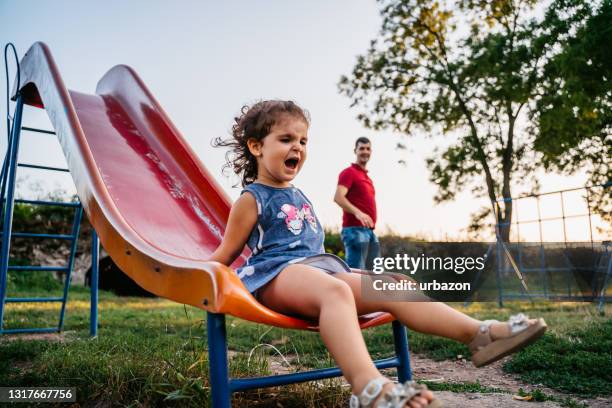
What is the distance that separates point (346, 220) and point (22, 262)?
20.2 feet

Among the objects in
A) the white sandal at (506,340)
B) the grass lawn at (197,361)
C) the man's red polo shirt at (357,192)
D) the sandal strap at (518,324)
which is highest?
the man's red polo shirt at (357,192)

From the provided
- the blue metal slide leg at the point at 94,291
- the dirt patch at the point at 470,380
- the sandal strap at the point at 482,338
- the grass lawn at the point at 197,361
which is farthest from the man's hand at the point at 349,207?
the sandal strap at the point at 482,338

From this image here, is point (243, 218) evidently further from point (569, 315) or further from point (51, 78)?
point (569, 315)

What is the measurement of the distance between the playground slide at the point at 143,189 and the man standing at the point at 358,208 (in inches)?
76.6

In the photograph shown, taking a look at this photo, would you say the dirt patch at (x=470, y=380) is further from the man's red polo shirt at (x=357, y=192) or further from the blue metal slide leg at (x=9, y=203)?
the man's red polo shirt at (x=357, y=192)

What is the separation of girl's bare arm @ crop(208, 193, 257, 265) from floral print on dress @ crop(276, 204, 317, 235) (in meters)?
0.11

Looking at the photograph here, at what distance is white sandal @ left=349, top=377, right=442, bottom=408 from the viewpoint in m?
1.38

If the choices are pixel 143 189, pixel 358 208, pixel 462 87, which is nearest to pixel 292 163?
pixel 143 189

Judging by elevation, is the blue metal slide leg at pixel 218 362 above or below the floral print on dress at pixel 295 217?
below

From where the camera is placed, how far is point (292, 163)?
2.25m

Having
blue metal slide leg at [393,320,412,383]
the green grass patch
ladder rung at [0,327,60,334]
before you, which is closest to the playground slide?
blue metal slide leg at [393,320,412,383]

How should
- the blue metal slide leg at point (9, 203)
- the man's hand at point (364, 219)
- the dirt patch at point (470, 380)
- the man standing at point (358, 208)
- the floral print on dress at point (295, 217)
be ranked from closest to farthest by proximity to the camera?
the floral print on dress at point (295, 217)
the dirt patch at point (470, 380)
the blue metal slide leg at point (9, 203)
the man's hand at point (364, 219)
the man standing at point (358, 208)

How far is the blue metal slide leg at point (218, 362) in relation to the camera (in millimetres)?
1710

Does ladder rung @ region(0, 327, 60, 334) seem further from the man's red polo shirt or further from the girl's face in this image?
the girl's face
